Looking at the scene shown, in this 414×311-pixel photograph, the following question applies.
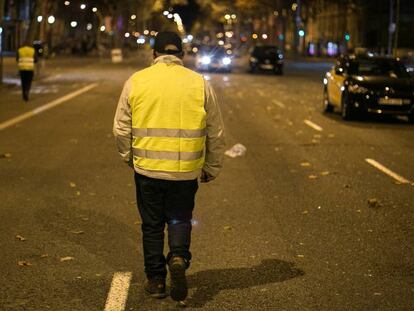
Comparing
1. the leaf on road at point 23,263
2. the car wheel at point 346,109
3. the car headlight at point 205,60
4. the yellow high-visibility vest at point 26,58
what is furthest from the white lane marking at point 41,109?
the car headlight at point 205,60

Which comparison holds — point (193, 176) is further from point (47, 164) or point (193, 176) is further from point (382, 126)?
point (382, 126)

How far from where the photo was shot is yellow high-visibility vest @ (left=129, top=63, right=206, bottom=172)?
5.53 metres

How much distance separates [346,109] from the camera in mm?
20312

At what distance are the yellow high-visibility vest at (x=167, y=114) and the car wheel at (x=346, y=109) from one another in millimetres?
14920

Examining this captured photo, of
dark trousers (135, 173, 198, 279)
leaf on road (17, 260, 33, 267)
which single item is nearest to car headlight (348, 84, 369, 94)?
leaf on road (17, 260, 33, 267)

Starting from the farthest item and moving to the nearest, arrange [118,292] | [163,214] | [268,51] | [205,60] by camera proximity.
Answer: [205,60] < [268,51] < [118,292] < [163,214]

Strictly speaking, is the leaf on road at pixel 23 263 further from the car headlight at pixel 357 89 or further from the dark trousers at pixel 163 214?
the car headlight at pixel 357 89

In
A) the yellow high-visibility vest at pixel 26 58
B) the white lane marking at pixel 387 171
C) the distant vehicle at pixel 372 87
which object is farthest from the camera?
the yellow high-visibility vest at pixel 26 58

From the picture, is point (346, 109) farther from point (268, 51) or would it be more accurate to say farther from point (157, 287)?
point (268, 51)

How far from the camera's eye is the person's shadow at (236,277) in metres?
6.00

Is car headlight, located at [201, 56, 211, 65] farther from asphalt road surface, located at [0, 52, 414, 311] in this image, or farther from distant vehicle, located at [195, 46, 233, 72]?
asphalt road surface, located at [0, 52, 414, 311]

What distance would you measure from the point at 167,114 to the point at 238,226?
2.99 metres

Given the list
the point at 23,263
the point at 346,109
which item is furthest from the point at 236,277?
the point at 346,109

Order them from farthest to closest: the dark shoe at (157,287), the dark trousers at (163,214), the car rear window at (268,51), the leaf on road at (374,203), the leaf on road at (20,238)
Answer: the car rear window at (268,51), the leaf on road at (374,203), the leaf on road at (20,238), the dark shoe at (157,287), the dark trousers at (163,214)
